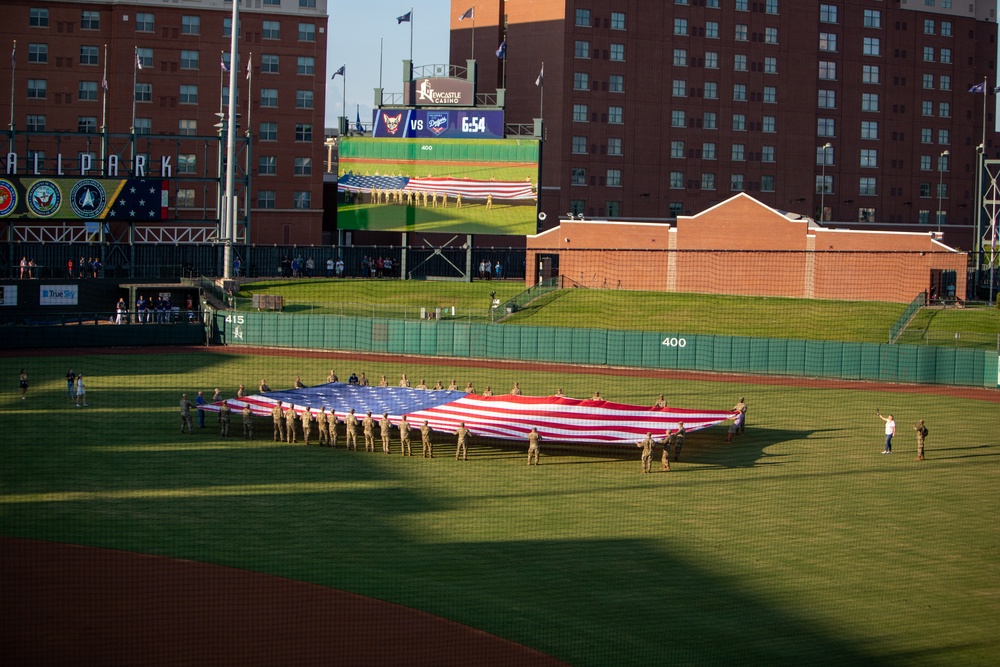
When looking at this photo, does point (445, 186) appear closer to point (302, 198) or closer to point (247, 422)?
point (302, 198)

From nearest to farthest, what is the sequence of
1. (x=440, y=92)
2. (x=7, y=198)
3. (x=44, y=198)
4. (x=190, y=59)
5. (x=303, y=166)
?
(x=7, y=198), (x=44, y=198), (x=440, y=92), (x=190, y=59), (x=303, y=166)

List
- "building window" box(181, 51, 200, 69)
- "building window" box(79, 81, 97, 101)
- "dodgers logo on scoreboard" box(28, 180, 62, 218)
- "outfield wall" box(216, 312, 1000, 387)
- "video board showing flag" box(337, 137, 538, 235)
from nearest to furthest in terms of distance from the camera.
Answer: "outfield wall" box(216, 312, 1000, 387), "dodgers logo on scoreboard" box(28, 180, 62, 218), "video board showing flag" box(337, 137, 538, 235), "building window" box(79, 81, 97, 101), "building window" box(181, 51, 200, 69)

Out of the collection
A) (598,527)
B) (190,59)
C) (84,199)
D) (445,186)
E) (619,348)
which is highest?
(190,59)

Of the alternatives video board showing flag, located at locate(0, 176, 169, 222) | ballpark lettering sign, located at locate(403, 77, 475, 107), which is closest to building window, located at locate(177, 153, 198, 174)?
ballpark lettering sign, located at locate(403, 77, 475, 107)

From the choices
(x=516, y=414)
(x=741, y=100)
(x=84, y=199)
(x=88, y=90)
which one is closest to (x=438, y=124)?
(x=84, y=199)

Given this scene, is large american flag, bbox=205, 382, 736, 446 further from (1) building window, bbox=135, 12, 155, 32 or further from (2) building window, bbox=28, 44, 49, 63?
(2) building window, bbox=28, 44, 49, 63

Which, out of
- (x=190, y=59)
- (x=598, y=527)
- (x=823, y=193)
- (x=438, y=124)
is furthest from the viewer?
(x=823, y=193)

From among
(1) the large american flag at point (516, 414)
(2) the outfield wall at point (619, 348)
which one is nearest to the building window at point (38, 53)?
(2) the outfield wall at point (619, 348)
